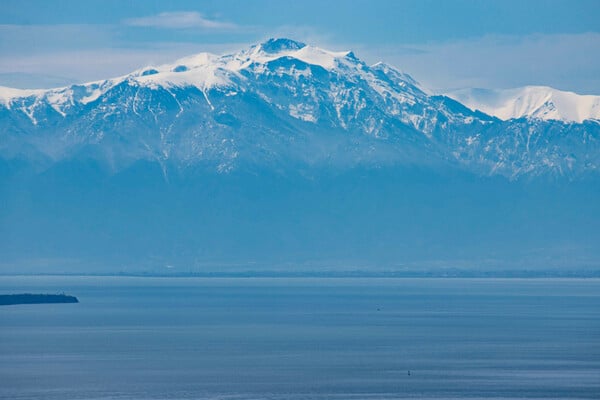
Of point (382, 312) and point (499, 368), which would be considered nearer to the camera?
point (499, 368)

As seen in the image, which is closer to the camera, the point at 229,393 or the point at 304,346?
the point at 229,393

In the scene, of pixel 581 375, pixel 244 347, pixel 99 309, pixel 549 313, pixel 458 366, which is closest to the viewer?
pixel 581 375

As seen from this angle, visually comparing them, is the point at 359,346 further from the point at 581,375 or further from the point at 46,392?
the point at 46,392

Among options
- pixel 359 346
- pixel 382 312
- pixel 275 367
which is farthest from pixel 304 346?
pixel 382 312

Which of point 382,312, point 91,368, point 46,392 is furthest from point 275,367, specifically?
point 382,312

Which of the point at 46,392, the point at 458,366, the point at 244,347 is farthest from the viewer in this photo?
the point at 244,347

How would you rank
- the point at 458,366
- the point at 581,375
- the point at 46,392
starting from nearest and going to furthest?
the point at 46,392 → the point at 581,375 → the point at 458,366

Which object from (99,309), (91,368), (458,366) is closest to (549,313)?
(99,309)

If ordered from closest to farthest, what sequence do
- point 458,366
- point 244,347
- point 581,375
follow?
1. point 581,375
2. point 458,366
3. point 244,347

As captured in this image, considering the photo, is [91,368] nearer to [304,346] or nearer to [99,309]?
[304,346]
